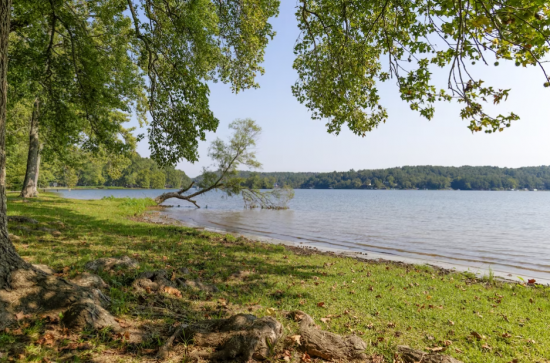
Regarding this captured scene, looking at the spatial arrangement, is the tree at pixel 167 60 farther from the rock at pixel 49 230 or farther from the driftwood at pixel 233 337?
the driftwood at pixel 233 337

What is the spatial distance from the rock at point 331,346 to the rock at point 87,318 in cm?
257

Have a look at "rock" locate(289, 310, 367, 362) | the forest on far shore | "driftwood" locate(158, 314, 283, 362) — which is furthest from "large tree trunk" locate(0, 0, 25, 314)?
the forest on far shore

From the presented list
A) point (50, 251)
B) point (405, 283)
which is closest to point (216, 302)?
point (50, 251)

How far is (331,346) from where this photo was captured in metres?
3.99

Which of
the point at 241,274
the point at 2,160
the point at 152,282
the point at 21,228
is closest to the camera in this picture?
the point at 2,160

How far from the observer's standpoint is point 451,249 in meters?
18.2

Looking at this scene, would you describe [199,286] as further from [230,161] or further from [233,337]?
[230,161]

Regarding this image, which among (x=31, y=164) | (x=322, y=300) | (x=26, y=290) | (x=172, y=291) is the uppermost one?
(x=31, y=164)

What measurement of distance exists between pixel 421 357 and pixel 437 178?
173525 millimetres

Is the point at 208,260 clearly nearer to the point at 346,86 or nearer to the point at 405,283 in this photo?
the point at 405,283

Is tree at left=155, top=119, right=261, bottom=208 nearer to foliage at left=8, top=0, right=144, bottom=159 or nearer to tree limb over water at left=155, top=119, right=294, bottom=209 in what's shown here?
tree limb over water at left=155, top=119, right=294, bottom=209

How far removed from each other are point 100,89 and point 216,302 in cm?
942

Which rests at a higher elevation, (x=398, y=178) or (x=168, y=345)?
(x=398, y=178)

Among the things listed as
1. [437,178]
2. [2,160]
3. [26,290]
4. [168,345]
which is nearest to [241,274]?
[168,345]
